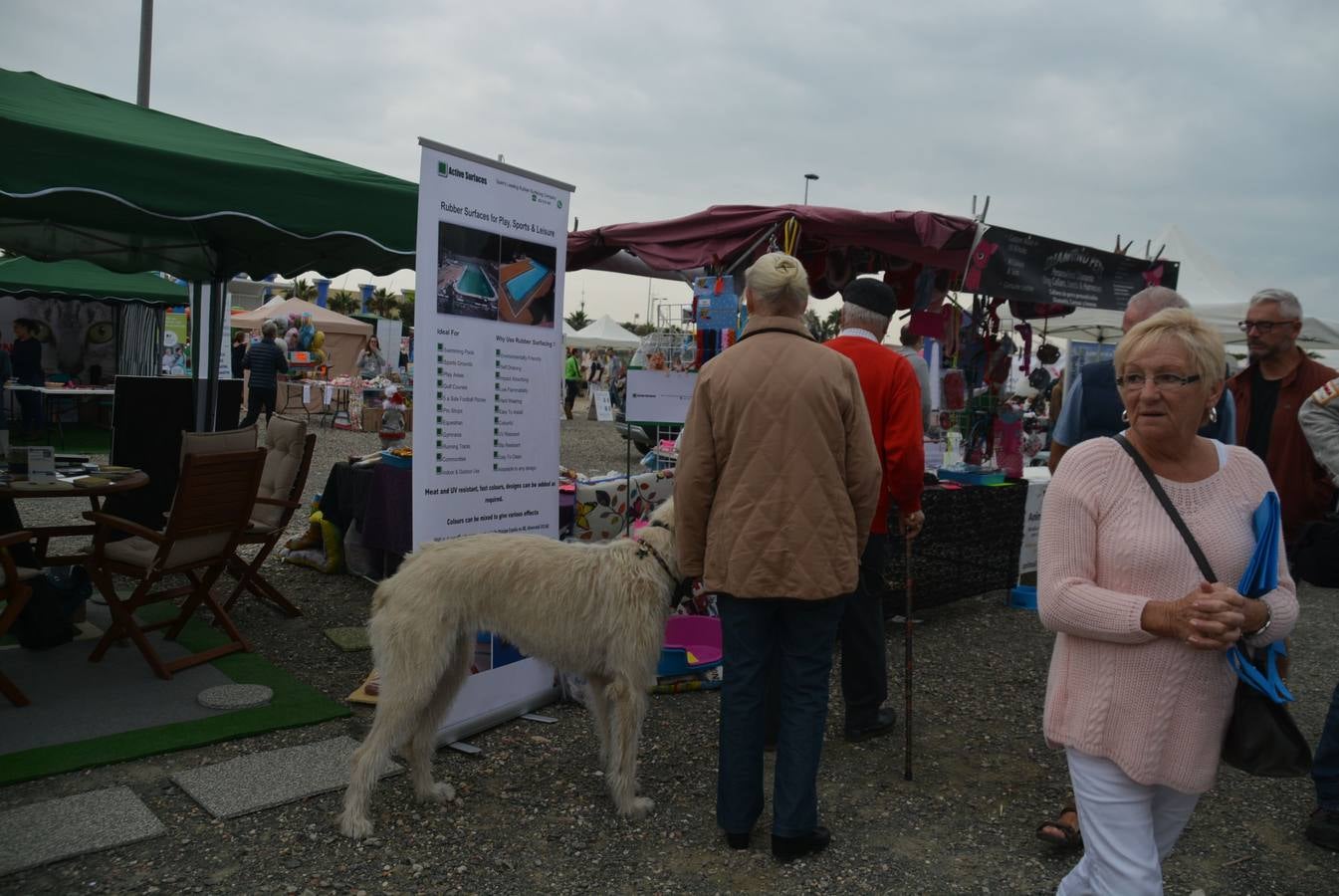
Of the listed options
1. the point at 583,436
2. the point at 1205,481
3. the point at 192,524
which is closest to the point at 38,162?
the point at 192,524

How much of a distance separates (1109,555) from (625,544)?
1850 millimetres

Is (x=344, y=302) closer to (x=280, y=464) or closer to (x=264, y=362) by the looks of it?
(x=264, y=362)

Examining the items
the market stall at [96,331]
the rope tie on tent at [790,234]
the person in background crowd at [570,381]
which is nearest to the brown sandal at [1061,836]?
the rope tie on tent at [790,234]

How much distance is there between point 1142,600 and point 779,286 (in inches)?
59.5

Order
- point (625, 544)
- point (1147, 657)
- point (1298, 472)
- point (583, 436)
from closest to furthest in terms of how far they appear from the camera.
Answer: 1. point (1147, 657)
2. point (625, 544)
3. point (1298, 472)
4. point (583, 436)

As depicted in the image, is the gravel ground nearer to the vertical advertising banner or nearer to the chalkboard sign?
the vertical advertising banner

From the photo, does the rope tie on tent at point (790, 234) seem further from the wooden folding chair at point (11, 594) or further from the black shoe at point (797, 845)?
the wooden folding chair at point (11, 594)

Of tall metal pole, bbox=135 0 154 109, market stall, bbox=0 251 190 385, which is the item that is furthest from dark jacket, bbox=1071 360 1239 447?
market stall, bbox=0 251 190 385

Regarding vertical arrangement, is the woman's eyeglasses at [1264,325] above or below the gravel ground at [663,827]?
above

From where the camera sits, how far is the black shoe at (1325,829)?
128 inches

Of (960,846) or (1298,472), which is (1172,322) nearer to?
(960,846)

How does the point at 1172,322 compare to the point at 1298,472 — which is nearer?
the point at 1172,322

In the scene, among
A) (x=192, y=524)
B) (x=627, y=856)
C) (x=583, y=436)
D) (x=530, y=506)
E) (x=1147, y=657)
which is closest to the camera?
(x=1147, y=657)

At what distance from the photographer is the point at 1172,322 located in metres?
1.89
